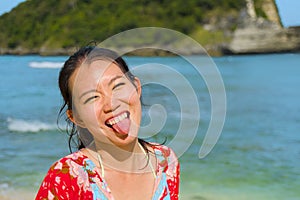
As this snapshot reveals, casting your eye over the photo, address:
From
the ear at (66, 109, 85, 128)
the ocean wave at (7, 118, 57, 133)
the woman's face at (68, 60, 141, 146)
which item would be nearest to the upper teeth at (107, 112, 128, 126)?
the woman's face at (68, 60, 141, 146)

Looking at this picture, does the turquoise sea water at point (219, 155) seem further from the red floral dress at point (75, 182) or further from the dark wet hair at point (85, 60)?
the red floral dress at point (75, 182)

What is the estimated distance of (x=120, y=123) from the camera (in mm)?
1126

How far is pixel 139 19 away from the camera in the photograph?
205 ft

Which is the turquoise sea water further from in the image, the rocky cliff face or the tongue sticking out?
the rocky cliff face

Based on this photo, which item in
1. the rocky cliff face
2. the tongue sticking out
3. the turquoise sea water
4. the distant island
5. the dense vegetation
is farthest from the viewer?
the rocky cliff face

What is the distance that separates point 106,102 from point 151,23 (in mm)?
60418

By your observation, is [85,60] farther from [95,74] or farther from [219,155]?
[219,155]

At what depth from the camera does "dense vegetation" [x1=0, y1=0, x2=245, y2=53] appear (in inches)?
2489

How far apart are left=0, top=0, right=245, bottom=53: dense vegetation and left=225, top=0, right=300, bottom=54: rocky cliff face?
246cm

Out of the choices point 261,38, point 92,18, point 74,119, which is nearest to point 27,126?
point 74,119

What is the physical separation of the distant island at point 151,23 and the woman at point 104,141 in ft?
188

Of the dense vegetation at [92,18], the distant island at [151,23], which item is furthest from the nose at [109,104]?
the dense vegetation at [92,18]

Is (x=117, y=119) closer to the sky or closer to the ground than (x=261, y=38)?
closer to the sky

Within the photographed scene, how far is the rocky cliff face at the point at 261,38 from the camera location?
63.8m
